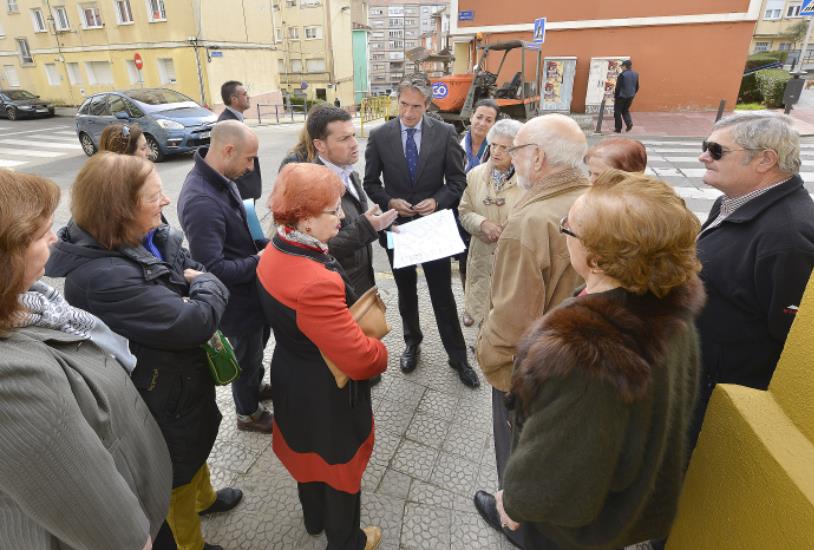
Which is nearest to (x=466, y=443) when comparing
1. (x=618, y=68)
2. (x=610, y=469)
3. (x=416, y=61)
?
(x=610, y=469)

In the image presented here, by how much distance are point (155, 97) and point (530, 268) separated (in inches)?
541

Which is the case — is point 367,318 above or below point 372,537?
above

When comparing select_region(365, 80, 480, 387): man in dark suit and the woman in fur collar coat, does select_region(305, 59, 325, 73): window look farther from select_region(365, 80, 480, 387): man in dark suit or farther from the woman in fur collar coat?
the woman in fur collar coat

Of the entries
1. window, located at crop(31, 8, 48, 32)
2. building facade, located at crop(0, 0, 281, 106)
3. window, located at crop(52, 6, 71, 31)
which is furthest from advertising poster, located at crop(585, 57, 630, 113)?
window, located at crop(31, 8, 48, 32)

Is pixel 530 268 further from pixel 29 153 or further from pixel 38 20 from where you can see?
pixel 38 20

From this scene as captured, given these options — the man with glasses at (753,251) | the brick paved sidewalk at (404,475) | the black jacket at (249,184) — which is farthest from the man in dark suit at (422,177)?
the man with glasses at (753,251)

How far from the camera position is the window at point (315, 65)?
39.1 metres

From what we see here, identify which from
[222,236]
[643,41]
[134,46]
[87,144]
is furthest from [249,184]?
[134,46]

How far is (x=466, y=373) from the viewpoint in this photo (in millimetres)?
3209

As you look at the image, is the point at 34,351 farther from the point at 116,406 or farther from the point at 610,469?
the point at 610,469

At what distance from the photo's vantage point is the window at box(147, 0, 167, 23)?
21.2 m

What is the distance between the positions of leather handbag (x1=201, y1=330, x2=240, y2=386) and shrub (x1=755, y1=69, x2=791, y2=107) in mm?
20148

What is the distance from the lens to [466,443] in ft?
8.79

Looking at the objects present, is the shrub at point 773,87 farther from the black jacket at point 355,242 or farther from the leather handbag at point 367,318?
the leather handbag at point 367,318
